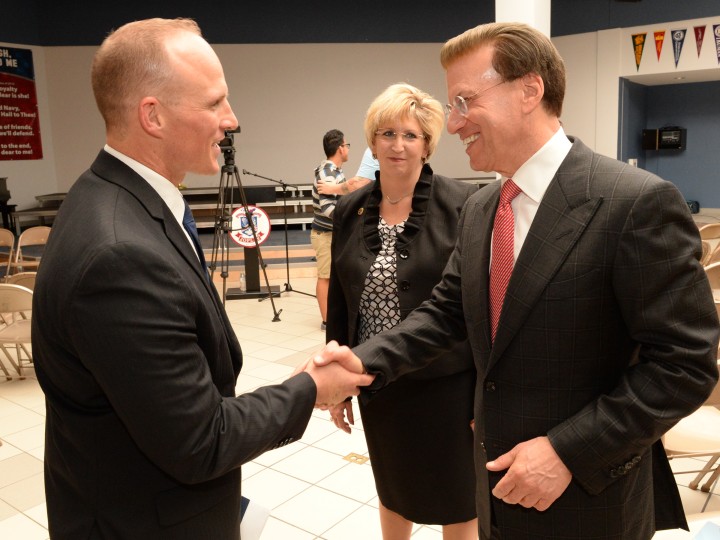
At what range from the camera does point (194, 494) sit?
1.28 meters

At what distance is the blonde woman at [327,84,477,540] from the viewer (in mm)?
2121

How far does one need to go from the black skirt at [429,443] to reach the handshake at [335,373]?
425 mm

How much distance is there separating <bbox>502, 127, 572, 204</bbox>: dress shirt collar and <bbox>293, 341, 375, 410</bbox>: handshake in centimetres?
66

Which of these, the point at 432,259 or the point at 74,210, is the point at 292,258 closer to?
the point at 432,259

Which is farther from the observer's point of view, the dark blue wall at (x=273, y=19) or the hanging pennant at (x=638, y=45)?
the dark blue wall at (x=273, y=19)

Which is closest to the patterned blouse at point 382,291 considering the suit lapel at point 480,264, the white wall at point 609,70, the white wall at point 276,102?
the suit lapel at point 480,264

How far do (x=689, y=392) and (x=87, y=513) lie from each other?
3.94 feet

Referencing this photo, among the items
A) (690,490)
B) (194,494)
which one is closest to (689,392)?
(194,494)

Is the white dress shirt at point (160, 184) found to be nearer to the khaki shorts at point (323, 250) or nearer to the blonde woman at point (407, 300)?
the blonde woman at point (407, 300)

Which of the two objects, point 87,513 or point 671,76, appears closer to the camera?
point 87,513

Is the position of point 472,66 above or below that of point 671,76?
below

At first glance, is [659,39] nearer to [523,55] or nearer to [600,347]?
[523,55]

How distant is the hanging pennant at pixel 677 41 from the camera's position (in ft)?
37.9

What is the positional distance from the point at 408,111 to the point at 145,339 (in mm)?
1484
